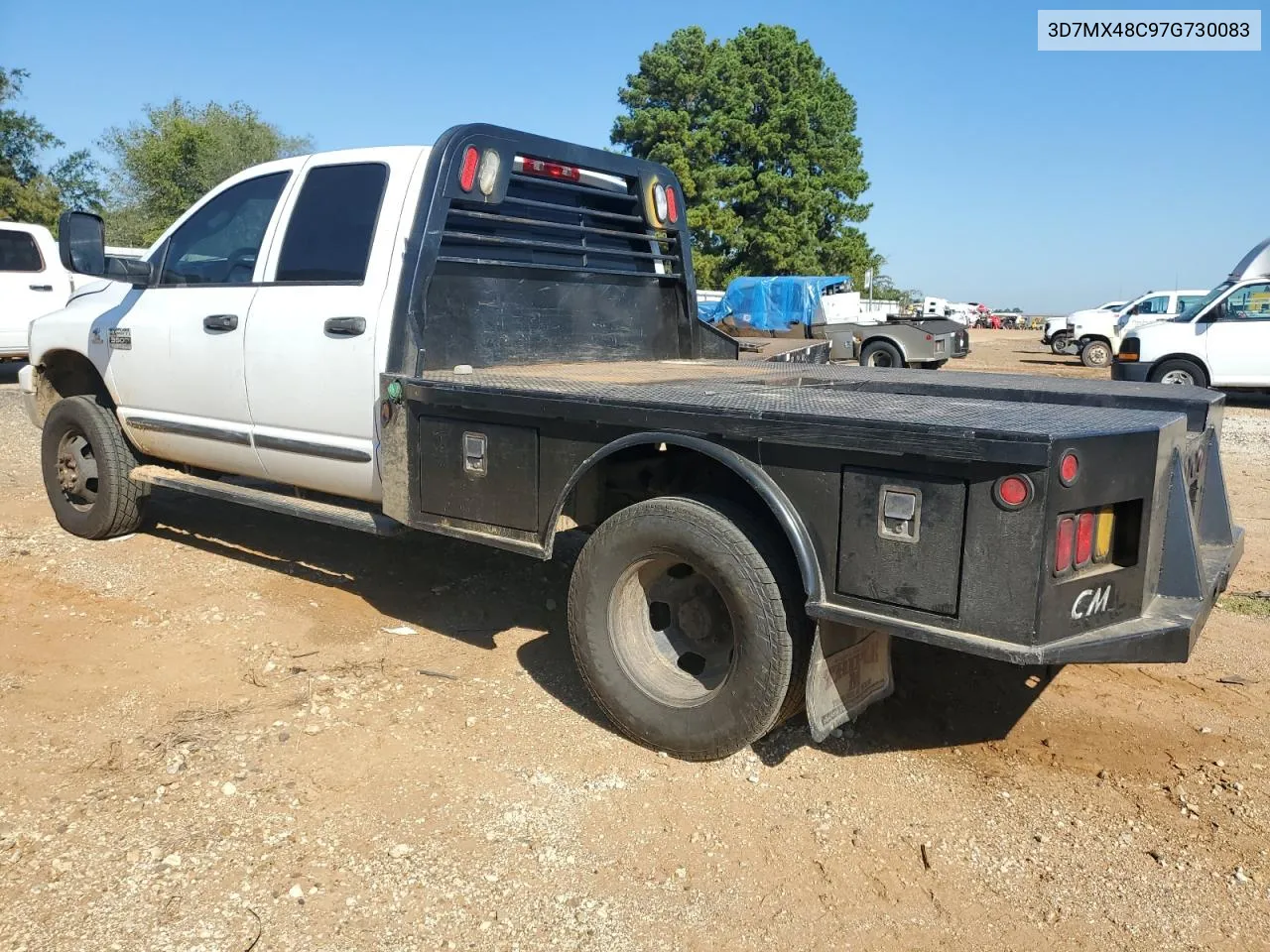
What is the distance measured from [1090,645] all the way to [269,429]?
3608 millimetres

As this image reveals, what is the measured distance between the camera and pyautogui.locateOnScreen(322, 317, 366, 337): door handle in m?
4.21

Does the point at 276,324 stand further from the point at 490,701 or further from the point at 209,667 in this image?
the point at 490,701

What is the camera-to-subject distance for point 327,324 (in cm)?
433

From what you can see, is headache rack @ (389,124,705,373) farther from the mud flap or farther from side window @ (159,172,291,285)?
the mud flap

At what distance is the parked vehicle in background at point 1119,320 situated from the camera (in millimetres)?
21703

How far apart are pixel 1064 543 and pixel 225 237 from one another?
4274 mm

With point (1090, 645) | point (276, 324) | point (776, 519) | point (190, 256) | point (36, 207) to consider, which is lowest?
point (1090, 645)

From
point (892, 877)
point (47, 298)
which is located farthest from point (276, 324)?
point (47, 298)

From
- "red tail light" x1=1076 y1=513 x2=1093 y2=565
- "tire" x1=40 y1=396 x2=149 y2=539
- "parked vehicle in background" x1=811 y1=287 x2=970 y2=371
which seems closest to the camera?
"red tail light" x1=1076 y1=513 x2=1093 y2=565

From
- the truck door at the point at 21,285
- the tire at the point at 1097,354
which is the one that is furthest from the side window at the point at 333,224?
the tire at the point at 1097,354

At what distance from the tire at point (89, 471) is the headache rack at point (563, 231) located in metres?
2.64

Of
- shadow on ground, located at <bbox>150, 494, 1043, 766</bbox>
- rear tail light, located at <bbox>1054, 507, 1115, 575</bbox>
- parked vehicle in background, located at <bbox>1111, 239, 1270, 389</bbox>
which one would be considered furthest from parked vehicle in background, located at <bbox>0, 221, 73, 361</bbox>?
parked vehicle in background, located at <bbox>1111, 239, 1270, 389</bbox>

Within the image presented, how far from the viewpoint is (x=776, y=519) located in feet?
9.87

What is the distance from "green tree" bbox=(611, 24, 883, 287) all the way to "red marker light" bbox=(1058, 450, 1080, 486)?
37055 mm
